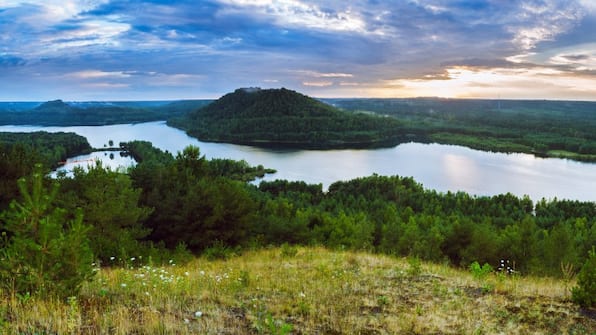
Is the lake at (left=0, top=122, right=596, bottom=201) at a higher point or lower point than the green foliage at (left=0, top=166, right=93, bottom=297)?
lower

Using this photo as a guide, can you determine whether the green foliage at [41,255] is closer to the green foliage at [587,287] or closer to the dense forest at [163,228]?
the dense forest at [163,228]

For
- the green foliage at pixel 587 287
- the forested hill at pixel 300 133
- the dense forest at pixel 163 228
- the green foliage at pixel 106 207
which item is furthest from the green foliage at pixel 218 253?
the forested hill at pixel 300 133

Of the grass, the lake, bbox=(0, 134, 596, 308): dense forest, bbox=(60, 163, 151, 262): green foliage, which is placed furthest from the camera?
the lake

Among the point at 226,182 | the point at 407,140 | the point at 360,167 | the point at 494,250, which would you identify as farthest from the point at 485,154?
the point at 226,182

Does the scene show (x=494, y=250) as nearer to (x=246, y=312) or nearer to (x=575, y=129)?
(x=246, y=312)

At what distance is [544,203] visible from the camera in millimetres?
69750

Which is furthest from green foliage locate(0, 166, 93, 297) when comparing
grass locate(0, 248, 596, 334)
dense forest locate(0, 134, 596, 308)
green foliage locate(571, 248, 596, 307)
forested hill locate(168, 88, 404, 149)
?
forested hill locate(168, 88, 404, 149)

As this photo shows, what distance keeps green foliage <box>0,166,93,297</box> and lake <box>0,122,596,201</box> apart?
8143 cm

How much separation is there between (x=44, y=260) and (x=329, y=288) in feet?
16.2

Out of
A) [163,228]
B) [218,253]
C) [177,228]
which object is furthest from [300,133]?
[218,253]

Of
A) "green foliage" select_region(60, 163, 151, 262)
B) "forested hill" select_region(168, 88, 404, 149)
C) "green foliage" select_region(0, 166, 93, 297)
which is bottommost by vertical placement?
"green foliage" select_region(60, 163, 151, 262)

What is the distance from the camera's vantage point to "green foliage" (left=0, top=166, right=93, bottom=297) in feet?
20.0

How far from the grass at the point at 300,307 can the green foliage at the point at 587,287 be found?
0.67 ft

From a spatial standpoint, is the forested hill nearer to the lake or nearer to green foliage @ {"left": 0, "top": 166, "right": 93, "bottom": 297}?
the lake
